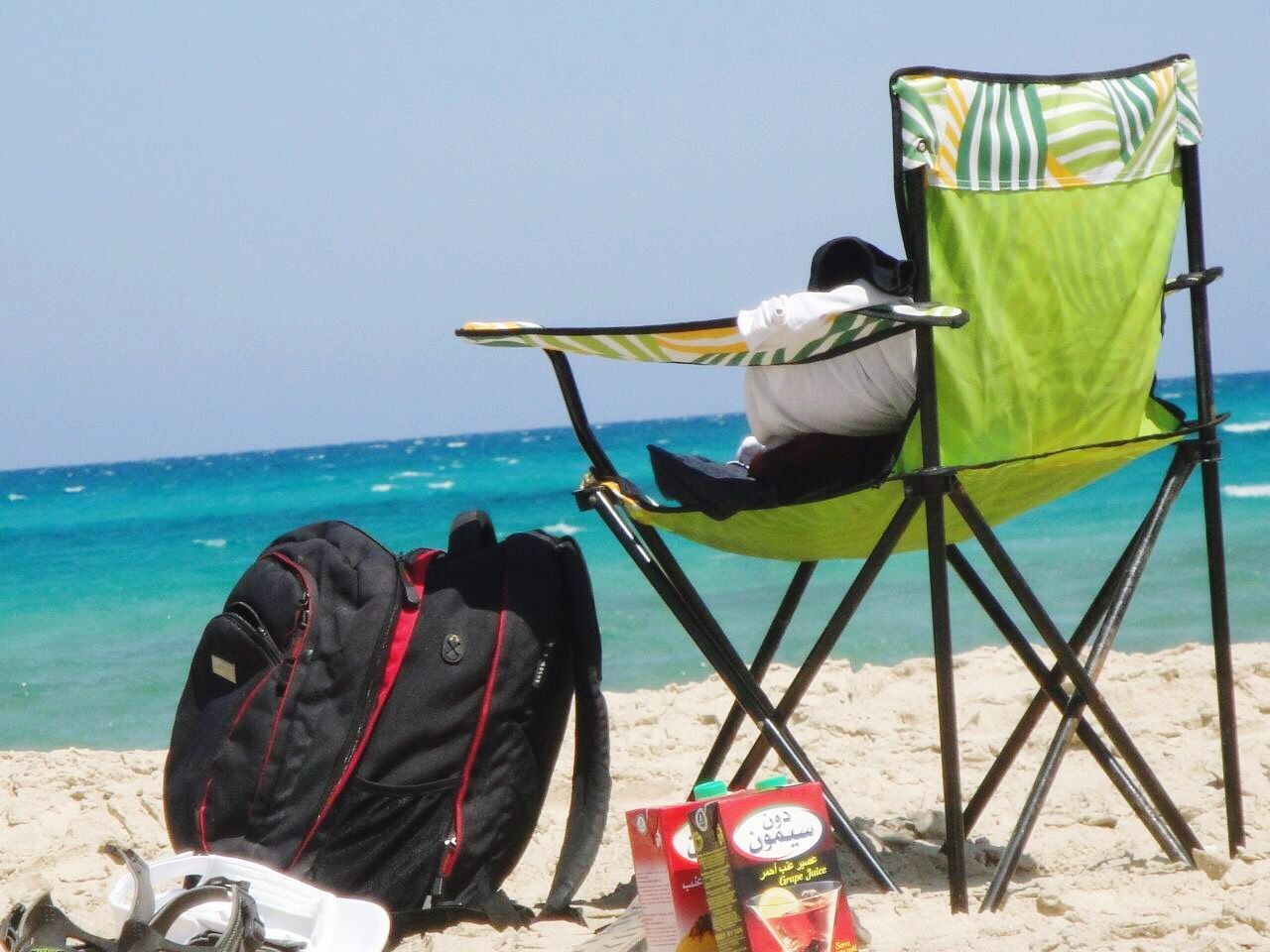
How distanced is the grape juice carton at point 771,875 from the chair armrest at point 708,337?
1.97 feet

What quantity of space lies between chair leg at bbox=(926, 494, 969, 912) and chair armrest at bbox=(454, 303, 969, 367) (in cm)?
25

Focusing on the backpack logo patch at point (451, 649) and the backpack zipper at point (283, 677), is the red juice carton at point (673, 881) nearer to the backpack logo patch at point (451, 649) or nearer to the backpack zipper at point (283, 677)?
the backpack logo patch at point (451, 649)

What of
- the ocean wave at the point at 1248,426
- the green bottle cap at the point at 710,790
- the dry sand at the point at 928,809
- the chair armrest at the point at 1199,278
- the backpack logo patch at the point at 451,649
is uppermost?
the chair armrest at the point at 1199,278

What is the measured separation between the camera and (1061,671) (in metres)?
2.35

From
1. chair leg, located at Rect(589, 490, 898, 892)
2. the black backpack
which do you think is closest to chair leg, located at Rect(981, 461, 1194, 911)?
chair leg, located at Rect(589, 490, 898, 892)

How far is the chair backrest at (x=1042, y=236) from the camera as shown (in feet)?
6.41

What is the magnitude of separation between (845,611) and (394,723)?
0.68 m

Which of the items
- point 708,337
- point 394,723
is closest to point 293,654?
→ point 394,723

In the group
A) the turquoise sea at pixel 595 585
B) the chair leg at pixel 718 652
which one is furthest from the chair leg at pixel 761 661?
the turquoise sea at pixel 595 585

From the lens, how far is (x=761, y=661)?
250cm

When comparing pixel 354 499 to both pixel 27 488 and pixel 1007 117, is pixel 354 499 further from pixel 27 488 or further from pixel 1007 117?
pixel 1007 117

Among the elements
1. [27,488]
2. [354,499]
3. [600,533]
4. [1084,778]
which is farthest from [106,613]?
[27,488]

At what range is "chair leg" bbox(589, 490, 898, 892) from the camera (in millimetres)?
2104

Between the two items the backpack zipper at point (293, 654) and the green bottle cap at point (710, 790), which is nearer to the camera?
the green bottle cap at point (710, 790)
